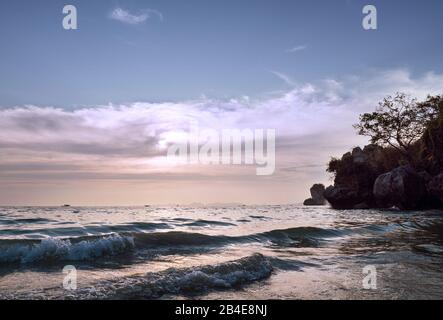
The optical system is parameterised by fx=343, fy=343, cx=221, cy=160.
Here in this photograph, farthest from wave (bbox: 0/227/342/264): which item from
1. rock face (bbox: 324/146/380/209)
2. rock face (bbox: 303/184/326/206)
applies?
rock face (bbox: 303/184/326/206)

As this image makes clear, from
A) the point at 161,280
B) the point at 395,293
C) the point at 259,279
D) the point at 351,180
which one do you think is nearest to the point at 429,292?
the point at 395,293

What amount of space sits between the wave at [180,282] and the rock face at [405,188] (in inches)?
1245

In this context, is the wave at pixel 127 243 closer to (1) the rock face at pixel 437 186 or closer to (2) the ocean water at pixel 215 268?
(2) the ocean water at pixel 215 268

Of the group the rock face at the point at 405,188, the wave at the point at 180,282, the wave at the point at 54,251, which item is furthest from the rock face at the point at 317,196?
the wave at the point at 180,282

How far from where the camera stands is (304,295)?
17.1 feet

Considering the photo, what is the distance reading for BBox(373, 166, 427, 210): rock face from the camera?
110 feet

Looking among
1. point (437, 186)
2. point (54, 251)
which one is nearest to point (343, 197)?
point (437, 186)

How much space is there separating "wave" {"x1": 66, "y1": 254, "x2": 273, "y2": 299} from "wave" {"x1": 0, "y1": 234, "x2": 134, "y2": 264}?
126 inches

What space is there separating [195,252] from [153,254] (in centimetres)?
117

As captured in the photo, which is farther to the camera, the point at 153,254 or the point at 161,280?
the point at 153,254

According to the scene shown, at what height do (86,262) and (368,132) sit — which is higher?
(368,132)

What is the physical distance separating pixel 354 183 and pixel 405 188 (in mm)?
13320

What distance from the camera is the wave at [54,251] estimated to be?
8039 mm
